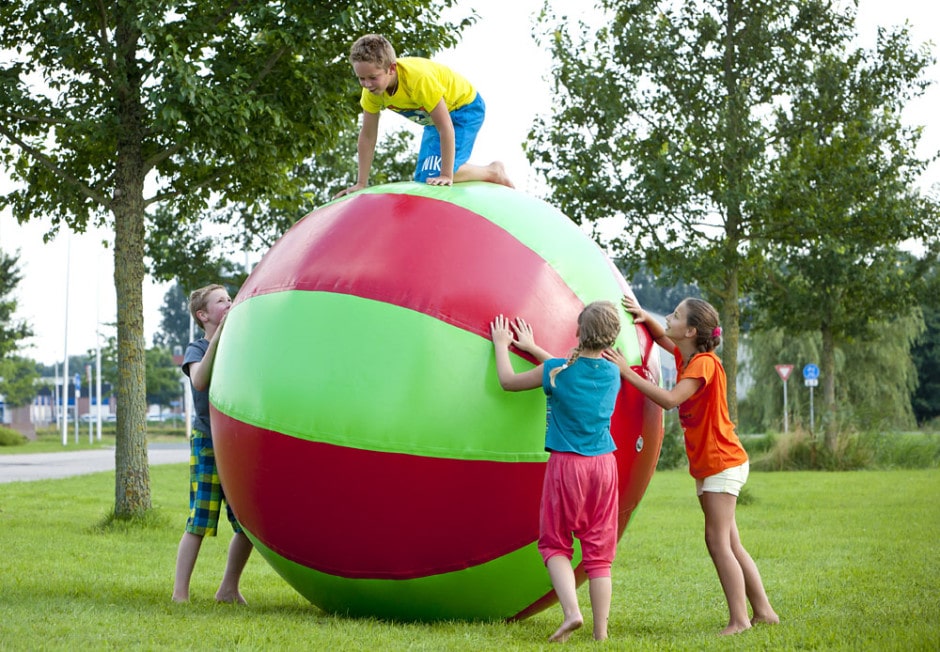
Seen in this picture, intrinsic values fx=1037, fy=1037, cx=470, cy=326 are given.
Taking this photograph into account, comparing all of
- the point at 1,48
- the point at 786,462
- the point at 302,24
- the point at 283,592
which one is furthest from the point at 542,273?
the point at 786,462

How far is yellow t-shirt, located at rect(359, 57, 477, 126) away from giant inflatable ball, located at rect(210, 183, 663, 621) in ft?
2.33

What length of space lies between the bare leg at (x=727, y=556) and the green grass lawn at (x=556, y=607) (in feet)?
0.47

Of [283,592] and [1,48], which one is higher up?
[1,48]

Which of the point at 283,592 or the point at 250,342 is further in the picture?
the point at 283,592

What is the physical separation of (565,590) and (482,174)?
2.33m

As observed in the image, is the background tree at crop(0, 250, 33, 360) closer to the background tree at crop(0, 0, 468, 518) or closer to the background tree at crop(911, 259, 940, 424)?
the background tree at crop(0, 0, 468, 518)

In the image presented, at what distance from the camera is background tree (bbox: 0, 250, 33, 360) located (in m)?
36.6

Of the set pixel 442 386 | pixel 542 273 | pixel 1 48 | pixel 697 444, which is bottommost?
pixel 697 444

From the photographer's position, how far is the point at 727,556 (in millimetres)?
5219

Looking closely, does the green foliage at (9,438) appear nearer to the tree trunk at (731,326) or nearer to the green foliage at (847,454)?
the green foliage at (847,454)

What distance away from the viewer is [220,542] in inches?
395

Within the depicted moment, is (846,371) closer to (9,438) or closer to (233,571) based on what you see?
(9,438)

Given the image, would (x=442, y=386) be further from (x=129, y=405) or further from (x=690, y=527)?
(x=690, y=527)

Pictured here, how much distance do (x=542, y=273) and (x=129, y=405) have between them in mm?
6601
